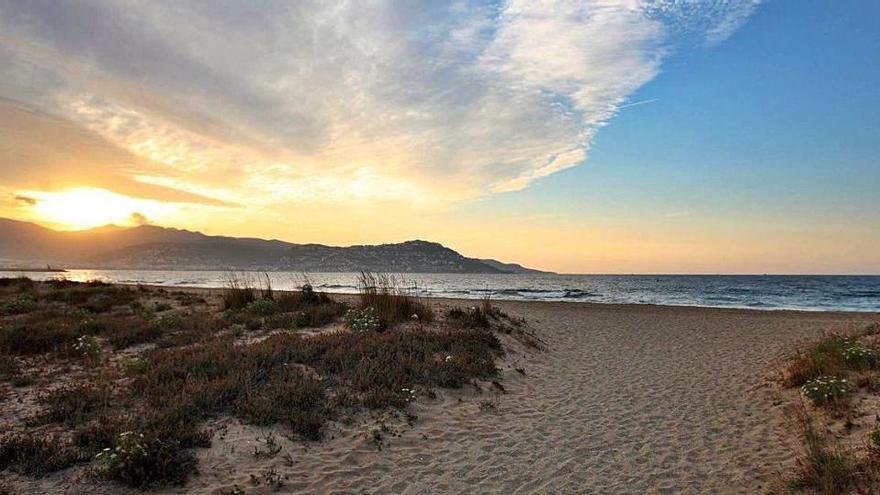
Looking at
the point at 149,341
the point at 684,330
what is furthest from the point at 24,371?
the point at 684,330

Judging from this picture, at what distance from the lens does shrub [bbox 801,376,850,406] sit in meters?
7.99

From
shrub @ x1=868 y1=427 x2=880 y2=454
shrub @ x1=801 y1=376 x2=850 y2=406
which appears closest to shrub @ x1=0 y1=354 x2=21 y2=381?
shrub @ x1=868 y1=427 x2=880 y2=454

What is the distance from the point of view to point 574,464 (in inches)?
265

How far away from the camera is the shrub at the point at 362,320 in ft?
44.5

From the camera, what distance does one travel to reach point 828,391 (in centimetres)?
815

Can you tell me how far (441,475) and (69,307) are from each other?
1832 cm

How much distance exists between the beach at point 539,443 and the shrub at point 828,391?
69 cm

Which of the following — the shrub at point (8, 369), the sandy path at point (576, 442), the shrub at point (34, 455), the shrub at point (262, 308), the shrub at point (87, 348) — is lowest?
the sandy path at point (576, 442)

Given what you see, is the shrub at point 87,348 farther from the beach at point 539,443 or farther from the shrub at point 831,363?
the shrub at point 831,363

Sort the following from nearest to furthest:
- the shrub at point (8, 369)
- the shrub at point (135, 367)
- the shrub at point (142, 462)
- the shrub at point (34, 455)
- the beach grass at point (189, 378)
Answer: the shrub at point (142, 462)
the shrub at point (34, 455)
the beach grass at point (189, 378)
the shrub at point (8, 369)
the shrub at point (135, 367)

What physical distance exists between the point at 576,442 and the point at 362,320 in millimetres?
7953

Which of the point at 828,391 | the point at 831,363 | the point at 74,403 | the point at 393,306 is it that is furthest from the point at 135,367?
the point at 831,363

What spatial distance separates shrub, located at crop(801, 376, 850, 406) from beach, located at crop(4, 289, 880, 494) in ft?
2.27

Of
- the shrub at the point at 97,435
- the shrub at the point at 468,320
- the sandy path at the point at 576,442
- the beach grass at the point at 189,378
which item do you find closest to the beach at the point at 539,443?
the sandy path at the point at 576,442
